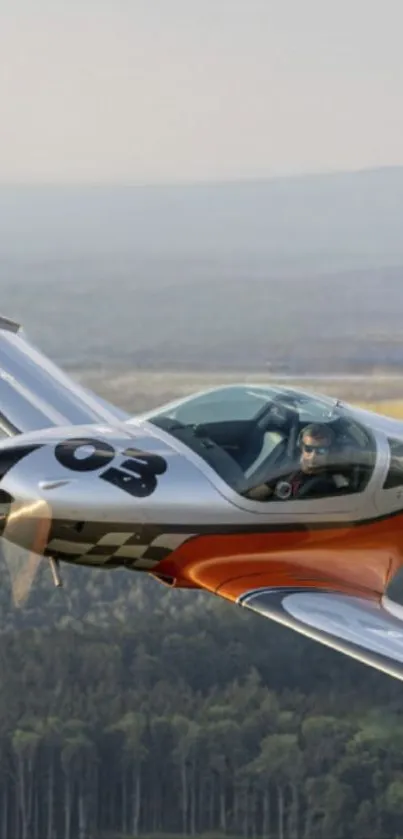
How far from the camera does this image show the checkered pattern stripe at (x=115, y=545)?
8492mm

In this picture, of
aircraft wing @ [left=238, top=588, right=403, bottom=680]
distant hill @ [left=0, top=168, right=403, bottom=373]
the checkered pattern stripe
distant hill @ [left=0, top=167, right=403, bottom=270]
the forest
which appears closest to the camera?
aircraft wing @ [left=238, top=588, right=403, bottom=680]

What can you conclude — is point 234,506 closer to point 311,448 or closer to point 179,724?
point 311,448

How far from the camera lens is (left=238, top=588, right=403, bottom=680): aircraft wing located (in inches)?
311

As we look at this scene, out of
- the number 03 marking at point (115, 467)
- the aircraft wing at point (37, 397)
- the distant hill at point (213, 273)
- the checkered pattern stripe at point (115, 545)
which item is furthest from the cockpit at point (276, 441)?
the distant hill at point (213, 273)

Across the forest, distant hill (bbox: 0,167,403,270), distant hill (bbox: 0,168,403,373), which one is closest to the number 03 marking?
the forest

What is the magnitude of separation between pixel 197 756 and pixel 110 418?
13.3 metres

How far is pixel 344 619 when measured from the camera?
8383 millimetres

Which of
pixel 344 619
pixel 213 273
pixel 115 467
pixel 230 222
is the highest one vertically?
pixel 230 222

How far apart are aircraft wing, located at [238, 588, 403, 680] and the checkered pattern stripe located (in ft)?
1.89

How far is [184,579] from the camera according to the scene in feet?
29.5

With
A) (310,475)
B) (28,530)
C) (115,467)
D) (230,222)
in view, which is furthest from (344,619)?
(230,222)

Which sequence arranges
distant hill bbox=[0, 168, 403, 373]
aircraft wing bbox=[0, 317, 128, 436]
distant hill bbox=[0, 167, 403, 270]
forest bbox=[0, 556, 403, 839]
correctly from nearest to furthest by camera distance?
aircraft wing bbox=[0, 317, 128, 436] < forest bbox=[0, 556, 403, 839] < distant hill bbox=[0, 168, 403, 373] < distant hill bbox=[0, 167, 403, 270]

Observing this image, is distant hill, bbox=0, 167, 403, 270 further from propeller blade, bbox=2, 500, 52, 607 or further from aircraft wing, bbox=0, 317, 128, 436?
propeller blade, bbox=2, 500, 52, 607

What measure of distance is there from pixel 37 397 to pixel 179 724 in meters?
13.4
